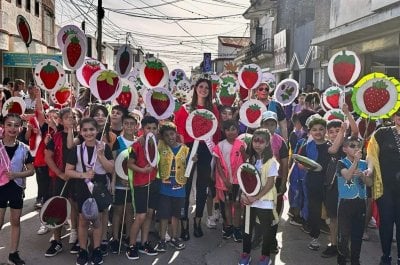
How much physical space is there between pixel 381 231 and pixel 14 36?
20.8 metres

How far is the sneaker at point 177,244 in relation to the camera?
4869 millimetres

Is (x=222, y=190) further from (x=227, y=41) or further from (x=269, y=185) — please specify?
(x=227, y=41)

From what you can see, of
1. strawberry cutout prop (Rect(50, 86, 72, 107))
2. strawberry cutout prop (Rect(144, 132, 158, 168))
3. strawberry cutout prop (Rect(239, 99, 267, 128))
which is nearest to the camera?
strawberry cutout prop (Rect(144, 132, 158, 168))

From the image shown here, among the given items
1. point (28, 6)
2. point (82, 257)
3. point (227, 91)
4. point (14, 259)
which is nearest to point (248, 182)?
point (82, 257)

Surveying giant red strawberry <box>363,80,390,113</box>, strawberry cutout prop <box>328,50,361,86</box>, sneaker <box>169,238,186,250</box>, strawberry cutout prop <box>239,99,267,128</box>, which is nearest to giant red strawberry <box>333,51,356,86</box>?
strawberry cutout prop <box>328,50,361,86</box>

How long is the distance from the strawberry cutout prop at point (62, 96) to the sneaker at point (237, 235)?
3.10 metres

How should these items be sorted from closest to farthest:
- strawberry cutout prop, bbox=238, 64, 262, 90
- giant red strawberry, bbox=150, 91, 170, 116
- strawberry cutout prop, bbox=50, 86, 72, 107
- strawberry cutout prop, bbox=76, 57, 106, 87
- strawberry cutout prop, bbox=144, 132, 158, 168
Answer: strawberry cutout prop, bbox=144, 132, 158, 168 < giant red strawberry, bbox=150, 91, 170, 116 < strawberry cutout prop, bbox=76, 57, 106, 87 < strawberry cutout prop, bbox=50, 86, 72, 107 < strawberry cutout prop, bbox=238, 64, 262, 90

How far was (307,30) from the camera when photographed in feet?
68.8

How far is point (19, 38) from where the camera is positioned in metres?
21.6

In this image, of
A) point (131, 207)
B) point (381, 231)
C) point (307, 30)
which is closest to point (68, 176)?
point (131, 207)

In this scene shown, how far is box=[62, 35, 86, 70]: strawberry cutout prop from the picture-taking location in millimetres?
4871

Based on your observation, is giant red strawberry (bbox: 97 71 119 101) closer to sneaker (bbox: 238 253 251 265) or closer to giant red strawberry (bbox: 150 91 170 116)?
giant red strawberry (bbox: 150 91 170 116)

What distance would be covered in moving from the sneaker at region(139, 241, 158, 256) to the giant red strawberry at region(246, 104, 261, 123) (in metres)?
1.97

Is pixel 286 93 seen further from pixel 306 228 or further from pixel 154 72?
pixel 154 72
